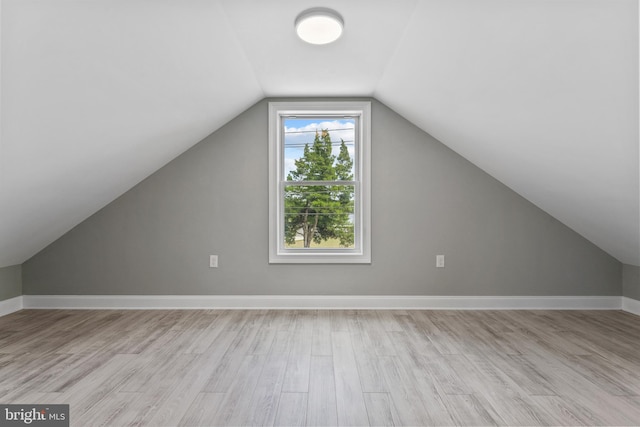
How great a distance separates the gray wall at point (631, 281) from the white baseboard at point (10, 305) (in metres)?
5.86

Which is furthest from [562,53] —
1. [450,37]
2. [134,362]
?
[134,362]

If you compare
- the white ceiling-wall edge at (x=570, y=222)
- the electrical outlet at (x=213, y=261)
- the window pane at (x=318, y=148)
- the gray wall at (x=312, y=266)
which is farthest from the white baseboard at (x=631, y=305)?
the electrical outlet at (x=213, y=261)

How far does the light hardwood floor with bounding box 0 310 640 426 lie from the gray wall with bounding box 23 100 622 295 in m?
0.34

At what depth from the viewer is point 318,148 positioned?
12.8 feet

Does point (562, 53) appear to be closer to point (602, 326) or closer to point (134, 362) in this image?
point (602, 326)

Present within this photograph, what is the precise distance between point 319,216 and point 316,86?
1279 mm

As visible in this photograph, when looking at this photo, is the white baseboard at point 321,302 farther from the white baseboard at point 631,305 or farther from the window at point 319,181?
the window at point 319,181

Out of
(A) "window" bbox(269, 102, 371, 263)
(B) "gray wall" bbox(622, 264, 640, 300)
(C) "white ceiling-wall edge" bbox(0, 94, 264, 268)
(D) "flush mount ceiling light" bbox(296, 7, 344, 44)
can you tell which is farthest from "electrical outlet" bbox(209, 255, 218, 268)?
(B) "gray wall" bbox(622, 264, 640, 300)

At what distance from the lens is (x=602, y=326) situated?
3.11 metres

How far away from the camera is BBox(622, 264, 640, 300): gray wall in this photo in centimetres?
348

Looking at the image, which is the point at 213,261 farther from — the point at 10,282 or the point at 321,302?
the point at 10,282

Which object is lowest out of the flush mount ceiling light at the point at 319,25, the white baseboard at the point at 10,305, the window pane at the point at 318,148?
the white baseboard at the point at 10,305

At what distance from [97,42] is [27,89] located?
1.27 feet

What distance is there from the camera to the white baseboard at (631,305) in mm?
3469
